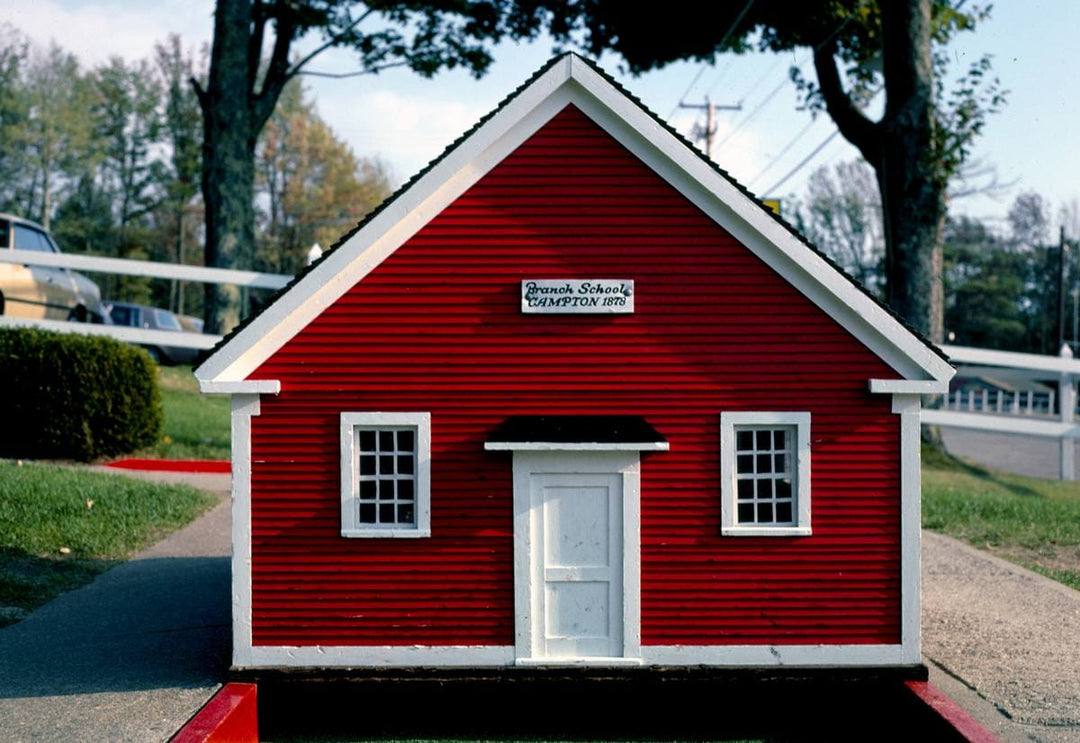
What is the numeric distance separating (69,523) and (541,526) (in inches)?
309

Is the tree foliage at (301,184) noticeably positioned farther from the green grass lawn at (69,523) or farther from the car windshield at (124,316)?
the green grass lawn at (69,523)

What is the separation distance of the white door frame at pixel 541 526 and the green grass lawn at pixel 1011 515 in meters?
7.29

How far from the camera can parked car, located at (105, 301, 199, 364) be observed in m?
31.3

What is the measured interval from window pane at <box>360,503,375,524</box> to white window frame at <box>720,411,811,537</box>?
2.89 meters

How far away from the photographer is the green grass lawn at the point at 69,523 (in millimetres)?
11781

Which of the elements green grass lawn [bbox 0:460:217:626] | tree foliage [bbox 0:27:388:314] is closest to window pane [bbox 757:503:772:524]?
green grass lawn [bbox 0:460:217:626]

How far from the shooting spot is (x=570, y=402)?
8.75 m

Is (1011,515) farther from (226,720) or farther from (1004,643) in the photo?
(226,720)

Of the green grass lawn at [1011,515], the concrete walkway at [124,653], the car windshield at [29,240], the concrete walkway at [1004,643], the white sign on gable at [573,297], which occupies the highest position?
the car windshield at [29,240]

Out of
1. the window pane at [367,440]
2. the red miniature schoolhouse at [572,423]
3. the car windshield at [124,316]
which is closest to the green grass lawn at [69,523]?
the red miniature schoolhouse at [572,423]

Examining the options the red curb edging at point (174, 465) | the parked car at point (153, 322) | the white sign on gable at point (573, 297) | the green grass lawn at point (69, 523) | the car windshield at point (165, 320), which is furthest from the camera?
the car windshield at point (165, 320)

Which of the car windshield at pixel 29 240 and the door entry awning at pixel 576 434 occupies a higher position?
the car windshield at pixel 29 240

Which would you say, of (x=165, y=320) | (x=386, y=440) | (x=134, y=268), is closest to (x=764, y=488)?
(x=386, y=440)

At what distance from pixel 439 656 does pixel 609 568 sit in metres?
1.54
